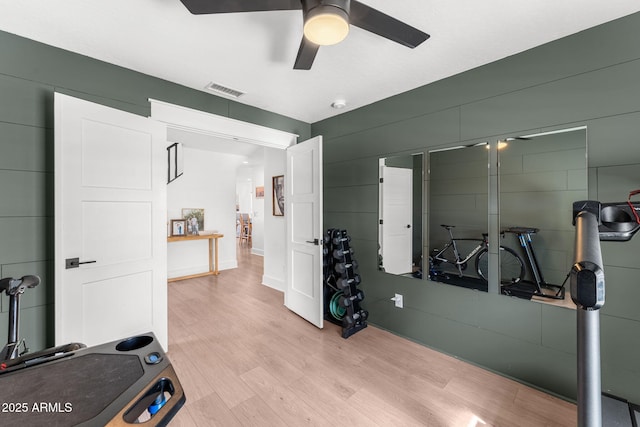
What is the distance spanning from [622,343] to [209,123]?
382 cm

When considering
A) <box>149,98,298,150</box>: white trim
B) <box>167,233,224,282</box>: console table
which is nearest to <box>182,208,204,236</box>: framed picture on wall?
<box>167,233,224,282</box>: console table

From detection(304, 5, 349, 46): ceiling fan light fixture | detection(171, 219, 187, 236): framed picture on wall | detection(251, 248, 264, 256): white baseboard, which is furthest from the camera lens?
detection(251, 248, 264, 256): white baseboard

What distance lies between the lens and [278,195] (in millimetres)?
4746

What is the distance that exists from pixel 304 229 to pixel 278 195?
5.39 feet

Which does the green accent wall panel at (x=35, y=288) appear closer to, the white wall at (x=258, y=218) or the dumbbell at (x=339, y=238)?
the dumbbell at (x=339, y=238)

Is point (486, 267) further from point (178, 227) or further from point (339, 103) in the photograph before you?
point (178, 227)

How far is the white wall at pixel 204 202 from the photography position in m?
5.32

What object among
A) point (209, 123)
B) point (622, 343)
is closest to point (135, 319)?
point (209, 123)

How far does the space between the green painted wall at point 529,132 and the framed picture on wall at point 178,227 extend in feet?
12.8

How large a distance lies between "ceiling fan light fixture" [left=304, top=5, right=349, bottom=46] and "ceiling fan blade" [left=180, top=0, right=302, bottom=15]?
0.14 m

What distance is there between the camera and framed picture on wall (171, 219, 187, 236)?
529 cm

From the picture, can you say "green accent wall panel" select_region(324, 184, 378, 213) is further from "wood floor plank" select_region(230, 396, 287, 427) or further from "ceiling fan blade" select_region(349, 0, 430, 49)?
"wood floor plank" select_region(230, 396, 287, 427)

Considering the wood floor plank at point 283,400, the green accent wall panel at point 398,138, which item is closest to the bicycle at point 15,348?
the wood floor plank at point 283,400

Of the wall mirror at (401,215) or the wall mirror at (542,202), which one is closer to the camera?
the wall mirror at (542,202)
